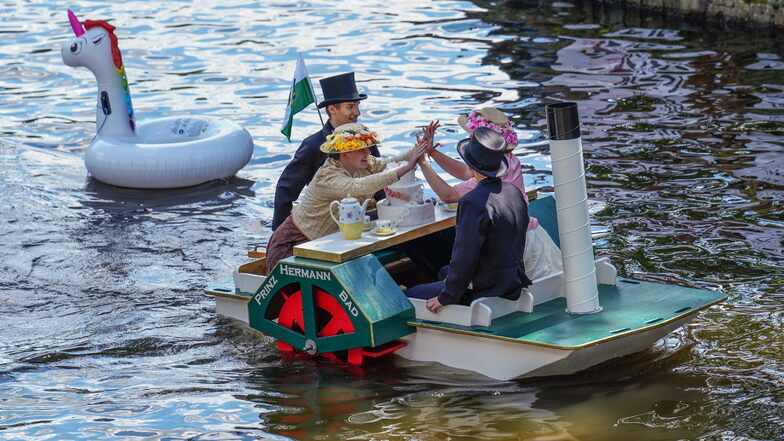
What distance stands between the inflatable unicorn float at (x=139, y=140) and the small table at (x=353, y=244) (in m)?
4.90

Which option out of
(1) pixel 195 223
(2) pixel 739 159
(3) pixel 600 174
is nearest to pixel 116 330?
(1) pixel 195 223

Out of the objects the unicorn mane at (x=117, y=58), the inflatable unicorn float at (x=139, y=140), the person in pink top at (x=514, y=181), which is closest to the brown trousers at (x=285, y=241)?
the person in pink top at (x=514, y=181)

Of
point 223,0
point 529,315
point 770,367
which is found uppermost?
point 223,0

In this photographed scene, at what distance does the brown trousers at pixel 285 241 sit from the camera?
7.47m

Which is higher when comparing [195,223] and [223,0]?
[223,0]

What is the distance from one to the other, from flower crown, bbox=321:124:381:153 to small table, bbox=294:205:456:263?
0.53 meters

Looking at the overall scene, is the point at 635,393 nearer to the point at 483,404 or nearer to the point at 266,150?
the point at 483,404

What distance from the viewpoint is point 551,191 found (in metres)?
10.8

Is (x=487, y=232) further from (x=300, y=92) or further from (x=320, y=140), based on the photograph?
(x=300, y=92)

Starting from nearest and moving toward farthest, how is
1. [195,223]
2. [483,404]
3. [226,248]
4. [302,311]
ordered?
1. [483,404]
2. [302,311]
3. [226,248]
4. [195,223]

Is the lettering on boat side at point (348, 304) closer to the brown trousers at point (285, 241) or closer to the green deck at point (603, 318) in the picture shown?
the green deck at point (603, 318)

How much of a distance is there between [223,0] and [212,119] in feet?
33.7

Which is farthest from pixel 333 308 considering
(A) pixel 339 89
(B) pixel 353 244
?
(A) pixel 339 89

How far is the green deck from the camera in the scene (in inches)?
245
